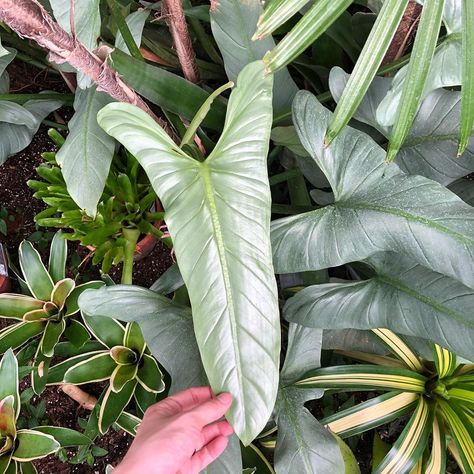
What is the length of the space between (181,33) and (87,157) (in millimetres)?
248

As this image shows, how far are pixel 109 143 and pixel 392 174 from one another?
460mm

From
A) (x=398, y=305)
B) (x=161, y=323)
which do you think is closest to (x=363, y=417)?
(x=398, y=305)

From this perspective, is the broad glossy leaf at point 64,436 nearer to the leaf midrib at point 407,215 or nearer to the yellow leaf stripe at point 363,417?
the yellow leaf stripe at point 363,417

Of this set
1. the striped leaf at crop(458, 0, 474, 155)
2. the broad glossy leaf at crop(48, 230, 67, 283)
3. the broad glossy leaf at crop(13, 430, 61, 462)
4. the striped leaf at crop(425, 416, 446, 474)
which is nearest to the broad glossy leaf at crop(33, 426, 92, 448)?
the broad glossy leaf at crop(13, 430, 61, 462)

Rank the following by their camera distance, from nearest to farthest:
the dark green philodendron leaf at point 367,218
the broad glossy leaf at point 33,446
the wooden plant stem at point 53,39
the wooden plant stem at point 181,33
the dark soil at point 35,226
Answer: the wooden plant stem at point 53,39
the dark green philodendron leaf at point 367,218
the wooden plant stem at point 181,33
the broad glossy leaf at point 33,446
the dark soil at point 35,226

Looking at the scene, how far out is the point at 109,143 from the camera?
33.2 inches

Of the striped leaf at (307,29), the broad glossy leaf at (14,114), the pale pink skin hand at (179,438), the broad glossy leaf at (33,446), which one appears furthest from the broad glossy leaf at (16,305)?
the striped leaf at (307,29)

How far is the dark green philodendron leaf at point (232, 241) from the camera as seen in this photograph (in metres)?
0.58

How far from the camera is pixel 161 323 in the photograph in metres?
0.78

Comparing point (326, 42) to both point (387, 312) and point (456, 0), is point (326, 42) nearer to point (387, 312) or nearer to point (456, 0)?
point (456, 0)

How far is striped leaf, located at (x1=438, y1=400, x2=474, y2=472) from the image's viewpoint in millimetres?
887

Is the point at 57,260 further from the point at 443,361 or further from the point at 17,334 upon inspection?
the point at 443,361

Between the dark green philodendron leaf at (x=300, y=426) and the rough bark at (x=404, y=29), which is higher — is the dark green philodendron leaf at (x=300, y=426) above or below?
below

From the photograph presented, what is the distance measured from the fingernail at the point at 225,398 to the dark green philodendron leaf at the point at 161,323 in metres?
0.20
